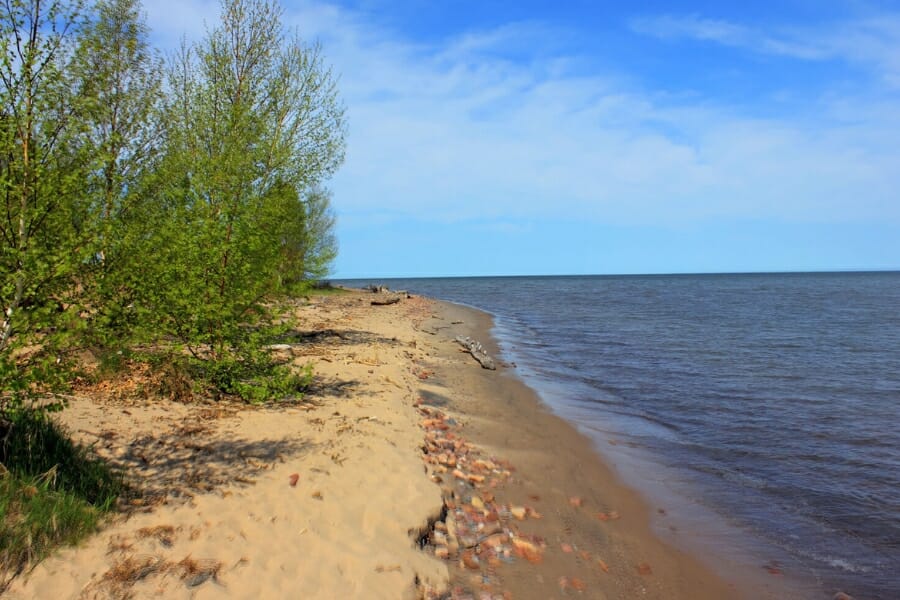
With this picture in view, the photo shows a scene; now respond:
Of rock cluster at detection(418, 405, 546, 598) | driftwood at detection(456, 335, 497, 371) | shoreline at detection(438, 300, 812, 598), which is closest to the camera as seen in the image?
rock cluster at detection(418, 405, 546, 598)

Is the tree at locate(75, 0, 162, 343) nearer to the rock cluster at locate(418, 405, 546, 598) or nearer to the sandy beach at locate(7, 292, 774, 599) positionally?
the sandy beach at locate(7, 292, 774, 599)

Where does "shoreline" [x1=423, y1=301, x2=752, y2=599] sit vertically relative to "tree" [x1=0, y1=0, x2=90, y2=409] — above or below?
below

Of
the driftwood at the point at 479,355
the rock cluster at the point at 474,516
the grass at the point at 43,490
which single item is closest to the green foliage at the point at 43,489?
the grass at the point at 43,490

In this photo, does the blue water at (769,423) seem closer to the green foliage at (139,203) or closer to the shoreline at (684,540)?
the shoreline at (684,540)

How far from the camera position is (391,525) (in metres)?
6.45

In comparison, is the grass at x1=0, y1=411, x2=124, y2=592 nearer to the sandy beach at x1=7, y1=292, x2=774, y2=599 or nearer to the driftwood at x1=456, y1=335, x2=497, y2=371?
the sandy beach at x1=7, y1=292, x2=774, y2=599

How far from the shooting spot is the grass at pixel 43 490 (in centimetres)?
472

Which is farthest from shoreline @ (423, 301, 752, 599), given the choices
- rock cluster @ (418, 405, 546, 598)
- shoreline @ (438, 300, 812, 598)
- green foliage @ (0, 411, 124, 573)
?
green foliage @ (0, 411, 124, 573)

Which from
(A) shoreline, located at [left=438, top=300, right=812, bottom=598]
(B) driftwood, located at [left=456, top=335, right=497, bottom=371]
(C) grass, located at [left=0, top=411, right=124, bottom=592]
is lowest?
(A) shoreline, located at [left=438, top=300, right=812, bottom=598]

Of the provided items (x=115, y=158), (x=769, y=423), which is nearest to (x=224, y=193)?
→ (x=115, y=158)

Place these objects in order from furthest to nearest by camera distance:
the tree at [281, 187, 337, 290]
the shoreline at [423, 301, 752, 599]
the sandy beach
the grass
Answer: the tree at [281, 187, 337, 290] → the shoreline at [423, 301, 752, 599] → the sandy beach → the grass

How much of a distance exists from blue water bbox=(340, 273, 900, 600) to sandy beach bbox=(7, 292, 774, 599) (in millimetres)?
1638

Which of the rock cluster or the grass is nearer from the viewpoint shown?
the grass

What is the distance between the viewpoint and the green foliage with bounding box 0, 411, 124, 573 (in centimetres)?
473
